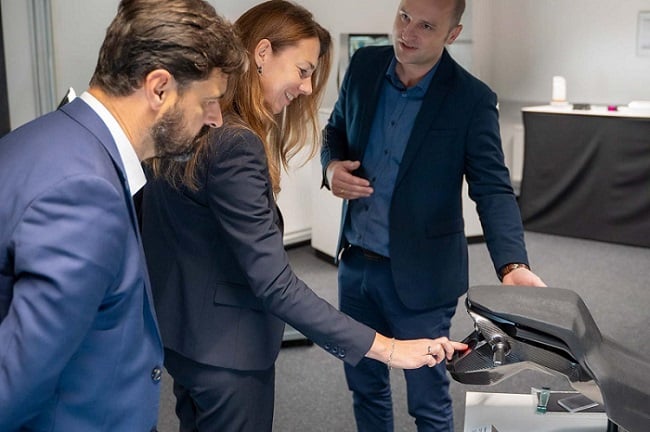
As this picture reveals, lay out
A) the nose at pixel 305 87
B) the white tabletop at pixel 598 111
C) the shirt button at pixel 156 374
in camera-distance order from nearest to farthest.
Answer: the shirt button at pixel 156 374
the nose at pixel 305 87
the white tabletop at pixel 598 111

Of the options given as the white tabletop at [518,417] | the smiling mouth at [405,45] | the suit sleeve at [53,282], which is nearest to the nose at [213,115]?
the suit sleeve at [53,282]

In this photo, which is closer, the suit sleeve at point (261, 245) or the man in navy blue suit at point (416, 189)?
the suit sleeve at point (261, 245)

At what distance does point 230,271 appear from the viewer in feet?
5.13

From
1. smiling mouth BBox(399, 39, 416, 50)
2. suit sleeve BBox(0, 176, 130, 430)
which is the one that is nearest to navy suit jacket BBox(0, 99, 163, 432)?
suit sleeve BBox(0, 176, 130, 430)

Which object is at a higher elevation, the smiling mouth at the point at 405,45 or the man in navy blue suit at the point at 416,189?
the smiling mouth at the point at 405,45

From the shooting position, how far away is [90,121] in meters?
1.10

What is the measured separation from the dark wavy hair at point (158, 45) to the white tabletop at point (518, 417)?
0.80 metres

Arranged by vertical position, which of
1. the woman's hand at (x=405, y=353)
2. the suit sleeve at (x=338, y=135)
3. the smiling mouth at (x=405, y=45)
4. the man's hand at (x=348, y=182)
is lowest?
the woman's hand at (x=405, y=353)

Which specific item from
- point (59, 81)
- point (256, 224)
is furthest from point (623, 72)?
point (256, 224)

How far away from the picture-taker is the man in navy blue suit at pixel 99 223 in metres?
0.98

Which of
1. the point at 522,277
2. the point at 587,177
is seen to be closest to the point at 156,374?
the point at 522,277

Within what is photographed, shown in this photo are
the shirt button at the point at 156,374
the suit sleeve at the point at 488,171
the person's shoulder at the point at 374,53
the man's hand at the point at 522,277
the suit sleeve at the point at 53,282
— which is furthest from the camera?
the person's shoulder at the point at 374,53

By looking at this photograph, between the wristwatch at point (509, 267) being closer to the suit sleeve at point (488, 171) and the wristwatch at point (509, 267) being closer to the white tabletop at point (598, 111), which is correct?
the suit sleeve at point (488, 171)

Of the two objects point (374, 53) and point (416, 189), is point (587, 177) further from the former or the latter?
point (416, 189)
